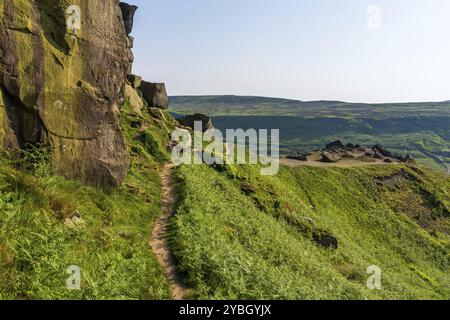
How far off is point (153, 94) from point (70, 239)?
1954 inches

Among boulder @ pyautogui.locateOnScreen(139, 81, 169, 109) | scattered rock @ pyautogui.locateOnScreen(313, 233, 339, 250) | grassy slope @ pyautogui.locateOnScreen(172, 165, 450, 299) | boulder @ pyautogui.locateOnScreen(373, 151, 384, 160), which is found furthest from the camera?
boulder @ pyautogui.locateOnScreen(373, 151, 384, 160)

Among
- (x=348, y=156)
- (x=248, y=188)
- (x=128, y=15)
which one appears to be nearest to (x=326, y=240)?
(x=248, y=188)

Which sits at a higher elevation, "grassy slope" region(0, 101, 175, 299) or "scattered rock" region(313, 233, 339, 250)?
"grassy slope" region(0, 101, 175, 299)

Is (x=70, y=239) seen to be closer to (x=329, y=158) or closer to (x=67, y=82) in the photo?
(x=67, y=82)

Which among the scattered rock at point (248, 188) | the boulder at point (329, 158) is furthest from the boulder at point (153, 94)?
the boulder at point (329, 158)

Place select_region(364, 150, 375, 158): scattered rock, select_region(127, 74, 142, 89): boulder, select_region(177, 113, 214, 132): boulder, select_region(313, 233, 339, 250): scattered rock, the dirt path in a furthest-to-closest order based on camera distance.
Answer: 1. select_region(364, 150, 375, 158): scattered rock
2. select_region(177, 113, 214, 132): boulder
3. select_region(127, 74, 142, 89): boulder
4. select_region(313, 233, 339, 250): scattered rock
5. the dirt path

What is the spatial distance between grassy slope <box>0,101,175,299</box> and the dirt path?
0.40 meters

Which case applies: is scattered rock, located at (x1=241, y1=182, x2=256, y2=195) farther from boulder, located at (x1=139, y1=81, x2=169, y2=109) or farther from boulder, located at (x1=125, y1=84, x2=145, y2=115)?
boulder, located at (x1=139, y1=81, x2=169, y2=109)

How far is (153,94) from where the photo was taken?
201 ft

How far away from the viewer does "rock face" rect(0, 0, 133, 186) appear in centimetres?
1839

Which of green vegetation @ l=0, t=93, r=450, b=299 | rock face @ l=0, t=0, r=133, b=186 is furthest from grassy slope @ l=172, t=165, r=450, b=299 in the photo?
rock face @ l=0, t=0, r=133, b=186
